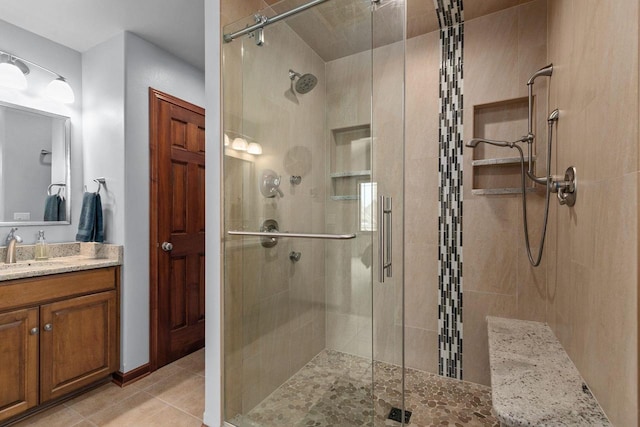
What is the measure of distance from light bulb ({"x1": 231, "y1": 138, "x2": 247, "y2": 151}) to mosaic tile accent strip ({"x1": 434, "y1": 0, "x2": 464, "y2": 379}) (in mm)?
1368

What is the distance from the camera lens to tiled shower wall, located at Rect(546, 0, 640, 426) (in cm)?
85

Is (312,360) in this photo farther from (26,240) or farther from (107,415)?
(26,240)

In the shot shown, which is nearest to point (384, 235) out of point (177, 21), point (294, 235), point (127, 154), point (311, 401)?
point (294, 235)

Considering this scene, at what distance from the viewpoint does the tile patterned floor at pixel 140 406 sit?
5.72 ft

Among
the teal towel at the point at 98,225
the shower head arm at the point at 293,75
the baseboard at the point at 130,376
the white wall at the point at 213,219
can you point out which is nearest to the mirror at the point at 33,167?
the teal towel at the point at 98,225

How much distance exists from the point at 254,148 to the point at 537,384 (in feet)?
5.42

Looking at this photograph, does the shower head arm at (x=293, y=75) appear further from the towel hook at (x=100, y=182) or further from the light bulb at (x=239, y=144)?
the towel hook at (x=100, y=182)

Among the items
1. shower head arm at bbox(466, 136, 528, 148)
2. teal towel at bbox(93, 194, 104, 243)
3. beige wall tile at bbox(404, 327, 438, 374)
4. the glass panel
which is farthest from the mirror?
shower head arm at bbox(466, 136, 528, 148)

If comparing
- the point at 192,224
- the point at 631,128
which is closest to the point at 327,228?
the point at 631,128

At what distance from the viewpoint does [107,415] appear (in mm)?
1805

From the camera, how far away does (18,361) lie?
1708 millimetres

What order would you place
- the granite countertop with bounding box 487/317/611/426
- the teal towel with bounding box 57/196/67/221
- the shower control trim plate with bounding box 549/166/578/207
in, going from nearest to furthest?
1. the granite countertop with bounding box 487/317/611/426
2. the shower control trim plate with bounding box 549/166/578/207
3. the teal towel with bounding box 57/196/67/221

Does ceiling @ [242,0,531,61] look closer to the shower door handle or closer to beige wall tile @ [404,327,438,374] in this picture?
the shower door handle

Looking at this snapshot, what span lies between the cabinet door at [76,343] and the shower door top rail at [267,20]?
1893 millimetres
